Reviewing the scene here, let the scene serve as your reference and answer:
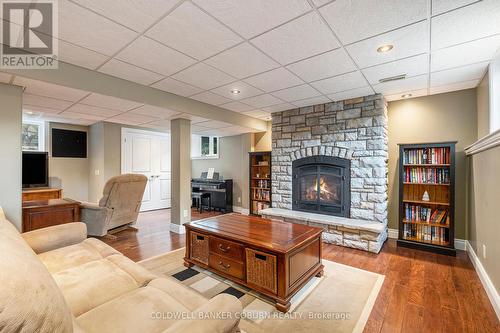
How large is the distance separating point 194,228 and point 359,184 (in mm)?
2716

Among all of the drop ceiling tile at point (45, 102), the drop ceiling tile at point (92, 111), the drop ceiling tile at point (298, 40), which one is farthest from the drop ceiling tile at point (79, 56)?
the drop ceiling tile at point (298, 40)

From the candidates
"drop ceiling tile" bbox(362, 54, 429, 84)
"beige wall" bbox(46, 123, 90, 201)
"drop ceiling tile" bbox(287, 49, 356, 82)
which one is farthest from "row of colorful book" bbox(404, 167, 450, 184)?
"beige wall" bbox(46, 123, 90, 201)

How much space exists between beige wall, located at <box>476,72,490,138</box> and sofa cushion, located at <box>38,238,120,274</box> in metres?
4.39

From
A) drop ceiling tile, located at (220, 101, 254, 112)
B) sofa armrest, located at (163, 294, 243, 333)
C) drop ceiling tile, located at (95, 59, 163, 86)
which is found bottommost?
sofa armrest, located at (163, 294, 243, 333)

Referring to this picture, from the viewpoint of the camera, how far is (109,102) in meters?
3.26

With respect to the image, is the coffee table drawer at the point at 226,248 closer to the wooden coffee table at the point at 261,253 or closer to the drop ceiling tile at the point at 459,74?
the wooden coffee table at the point at 261,253

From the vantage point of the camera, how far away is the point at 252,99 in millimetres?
3885

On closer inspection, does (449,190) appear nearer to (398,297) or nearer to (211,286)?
(398,297)

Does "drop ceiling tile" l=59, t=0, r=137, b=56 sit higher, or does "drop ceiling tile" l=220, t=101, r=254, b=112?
"drop ceiling tile" l=59, t=0, r=137, b=56

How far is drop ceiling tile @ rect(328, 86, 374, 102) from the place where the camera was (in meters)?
3.41

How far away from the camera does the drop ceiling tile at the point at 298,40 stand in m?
1.88

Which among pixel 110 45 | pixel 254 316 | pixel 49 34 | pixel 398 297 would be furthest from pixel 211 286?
pixel 49 34

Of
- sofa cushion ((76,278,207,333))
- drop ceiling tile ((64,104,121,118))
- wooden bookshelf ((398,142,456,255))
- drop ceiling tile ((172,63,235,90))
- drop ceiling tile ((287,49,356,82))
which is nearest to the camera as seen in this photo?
sofa cushion ((76,278,207,333))

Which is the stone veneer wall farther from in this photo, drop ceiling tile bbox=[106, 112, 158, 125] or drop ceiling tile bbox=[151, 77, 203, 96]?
drop ceiling tile bbox=[106, 112, 158, 125]
